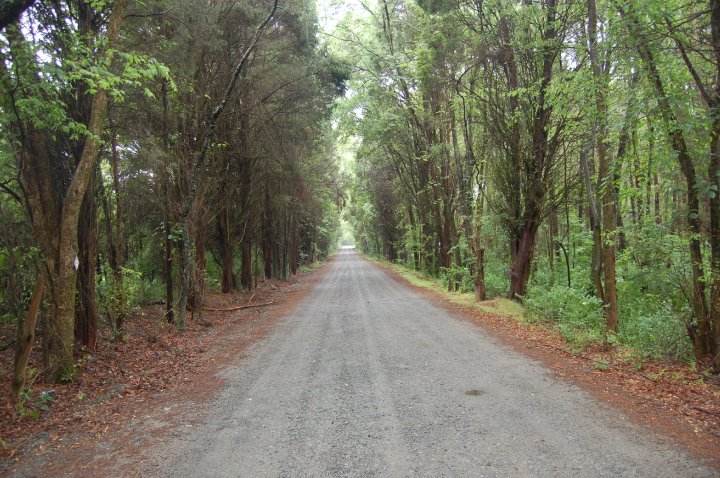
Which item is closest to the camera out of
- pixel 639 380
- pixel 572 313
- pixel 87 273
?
pixel 639 380

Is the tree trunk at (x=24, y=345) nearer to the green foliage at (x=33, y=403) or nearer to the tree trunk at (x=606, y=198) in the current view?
the green foliage at (x=33, y=403)

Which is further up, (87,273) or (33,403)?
(87,273)

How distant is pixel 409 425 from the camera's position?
4.33m

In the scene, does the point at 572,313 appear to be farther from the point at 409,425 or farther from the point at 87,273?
the point at 87,273

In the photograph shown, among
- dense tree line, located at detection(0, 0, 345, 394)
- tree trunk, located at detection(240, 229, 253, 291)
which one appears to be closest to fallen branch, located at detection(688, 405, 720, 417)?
dense tree line, located at detection(0, 0, 345, 394)

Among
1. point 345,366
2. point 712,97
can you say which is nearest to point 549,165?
point 712,97

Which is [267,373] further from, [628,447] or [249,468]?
Result: [628,447]

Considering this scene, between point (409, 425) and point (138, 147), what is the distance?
8712 millimetres

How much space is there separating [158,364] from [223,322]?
426 cm

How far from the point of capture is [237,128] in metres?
14.4

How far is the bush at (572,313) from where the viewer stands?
25.4 ft

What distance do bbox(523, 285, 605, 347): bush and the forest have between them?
0.06 meters

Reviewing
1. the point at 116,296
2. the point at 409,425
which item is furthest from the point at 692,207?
the point at 116,296

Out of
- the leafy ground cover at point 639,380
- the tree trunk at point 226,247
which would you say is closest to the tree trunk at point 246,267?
the tree trunk at point 226,247
